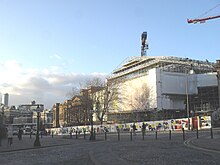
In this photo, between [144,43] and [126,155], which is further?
[144,43]

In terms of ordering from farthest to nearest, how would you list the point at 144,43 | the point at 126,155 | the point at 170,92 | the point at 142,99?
the point at 144,43 → the point at 170,92 → the point at 142,99 → the point at 126,155

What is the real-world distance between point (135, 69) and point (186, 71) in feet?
82.9

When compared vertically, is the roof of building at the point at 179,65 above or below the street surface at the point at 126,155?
above

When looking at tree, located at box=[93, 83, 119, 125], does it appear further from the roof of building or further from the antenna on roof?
the antenna on roof

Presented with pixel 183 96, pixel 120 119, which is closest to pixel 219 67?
pixel 183 96

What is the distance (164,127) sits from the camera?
186 feet

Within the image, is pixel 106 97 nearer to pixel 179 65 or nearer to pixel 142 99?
pixel 142 99

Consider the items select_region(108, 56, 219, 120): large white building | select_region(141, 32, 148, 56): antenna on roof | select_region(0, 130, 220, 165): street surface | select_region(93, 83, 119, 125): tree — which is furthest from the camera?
select_region(141, 32, 148, 56): antenna on roof

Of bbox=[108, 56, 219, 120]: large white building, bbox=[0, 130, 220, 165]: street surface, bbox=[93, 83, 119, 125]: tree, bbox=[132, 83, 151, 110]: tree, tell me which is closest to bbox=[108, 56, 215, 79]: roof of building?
bbox=[108, 56, 219, 120]: large white building

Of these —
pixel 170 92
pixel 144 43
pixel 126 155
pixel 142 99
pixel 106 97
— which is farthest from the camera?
pixel 144 43

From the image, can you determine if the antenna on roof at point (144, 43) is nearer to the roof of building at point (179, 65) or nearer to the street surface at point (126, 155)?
the roof of building at point (179, 65)

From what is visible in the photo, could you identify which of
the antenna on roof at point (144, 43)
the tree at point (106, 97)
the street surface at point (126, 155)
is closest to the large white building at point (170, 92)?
the tree at point (106, 97)

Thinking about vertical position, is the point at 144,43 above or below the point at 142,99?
above

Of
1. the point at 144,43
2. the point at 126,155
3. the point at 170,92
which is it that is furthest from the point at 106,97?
the point at 144,43
